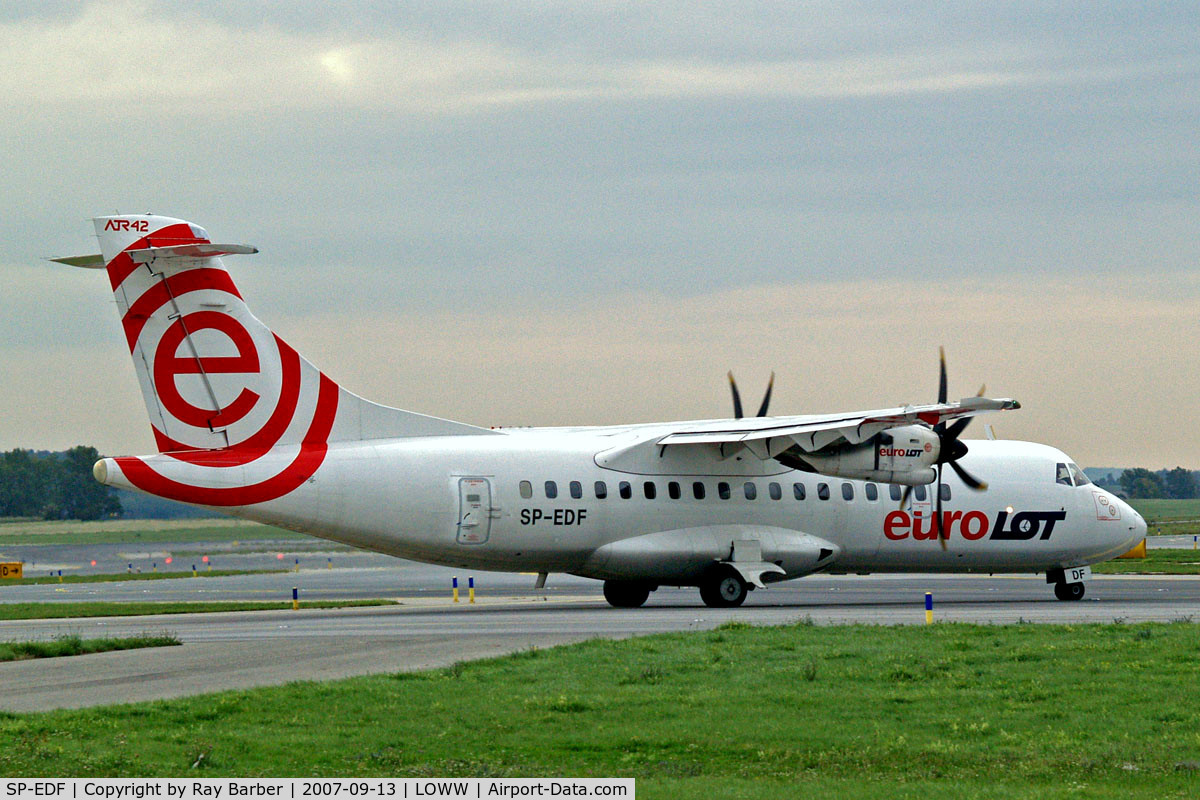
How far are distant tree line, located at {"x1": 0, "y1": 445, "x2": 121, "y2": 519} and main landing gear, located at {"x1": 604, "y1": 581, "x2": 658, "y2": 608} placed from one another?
409 feet

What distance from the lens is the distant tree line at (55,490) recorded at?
492 ft

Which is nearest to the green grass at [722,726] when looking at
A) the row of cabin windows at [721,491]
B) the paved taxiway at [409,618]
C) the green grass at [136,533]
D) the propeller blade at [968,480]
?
the paved taxiway at [409,618]

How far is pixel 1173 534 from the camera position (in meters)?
Answer: 103

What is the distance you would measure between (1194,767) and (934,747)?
2395 millimetres

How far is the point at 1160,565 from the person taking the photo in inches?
2226

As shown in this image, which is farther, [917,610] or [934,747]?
[917,610]

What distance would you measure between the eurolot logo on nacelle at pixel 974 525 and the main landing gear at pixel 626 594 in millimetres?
6467

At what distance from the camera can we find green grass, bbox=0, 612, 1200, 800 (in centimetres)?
1262

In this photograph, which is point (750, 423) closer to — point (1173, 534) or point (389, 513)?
point (389, 513)

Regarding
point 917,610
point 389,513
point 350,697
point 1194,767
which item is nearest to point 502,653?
point 350,697

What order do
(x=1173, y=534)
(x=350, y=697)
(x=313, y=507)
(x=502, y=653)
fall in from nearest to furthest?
(x=350, y=697) → (x=502, y=653) → (x=313, y=507) → (x=1173, y=534)

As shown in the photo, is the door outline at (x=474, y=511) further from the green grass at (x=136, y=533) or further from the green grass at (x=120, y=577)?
the green grass at (x=136, y=533)

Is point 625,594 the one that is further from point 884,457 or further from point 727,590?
point 884,457

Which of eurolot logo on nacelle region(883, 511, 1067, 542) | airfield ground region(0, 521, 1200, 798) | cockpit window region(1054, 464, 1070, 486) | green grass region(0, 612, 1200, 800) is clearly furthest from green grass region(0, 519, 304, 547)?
green grass region(0, 612, 1200, 800)
